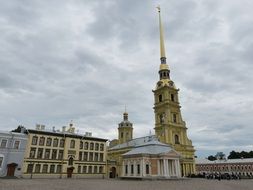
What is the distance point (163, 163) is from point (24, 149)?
2900 centimetres

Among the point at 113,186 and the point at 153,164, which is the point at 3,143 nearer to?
the point at 113,186

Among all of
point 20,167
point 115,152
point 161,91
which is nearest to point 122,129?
point 115,152

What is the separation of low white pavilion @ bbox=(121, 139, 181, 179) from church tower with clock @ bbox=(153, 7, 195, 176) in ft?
33.8

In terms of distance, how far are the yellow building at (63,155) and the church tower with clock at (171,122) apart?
17.1 meters

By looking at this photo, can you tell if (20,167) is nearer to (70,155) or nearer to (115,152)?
(70,155)

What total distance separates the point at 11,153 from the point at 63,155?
11.0 metres

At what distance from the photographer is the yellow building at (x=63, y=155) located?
4569 centimetres

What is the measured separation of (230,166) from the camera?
94.8 m

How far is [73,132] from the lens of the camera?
185 feet

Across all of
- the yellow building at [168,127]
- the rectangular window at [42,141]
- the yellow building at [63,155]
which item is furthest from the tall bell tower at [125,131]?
the rectangular window at [42,141]

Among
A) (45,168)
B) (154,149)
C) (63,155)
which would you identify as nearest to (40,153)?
(45,168)

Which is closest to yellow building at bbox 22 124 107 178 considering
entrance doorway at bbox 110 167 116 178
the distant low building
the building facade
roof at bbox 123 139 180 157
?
the building facade

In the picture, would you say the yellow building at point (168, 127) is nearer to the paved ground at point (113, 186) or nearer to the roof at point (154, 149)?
the roof at point (154, 149)

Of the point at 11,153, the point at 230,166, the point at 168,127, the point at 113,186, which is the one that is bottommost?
the point at 113,186
